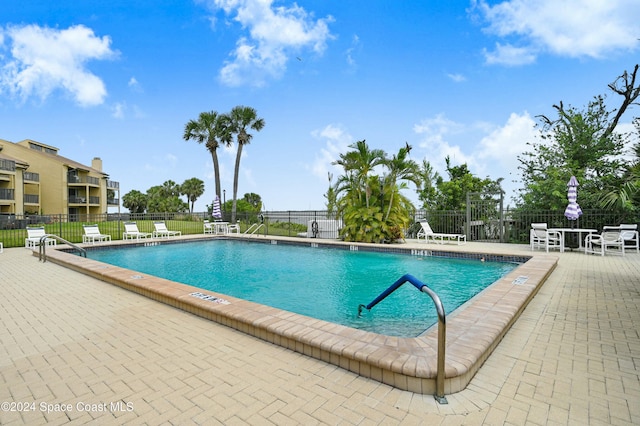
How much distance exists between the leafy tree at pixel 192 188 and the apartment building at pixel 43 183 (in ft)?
41.5

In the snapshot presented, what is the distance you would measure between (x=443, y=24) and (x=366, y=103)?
4.39 m

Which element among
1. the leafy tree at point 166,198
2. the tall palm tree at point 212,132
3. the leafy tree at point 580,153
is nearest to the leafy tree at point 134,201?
the leafy tree at point 166,198

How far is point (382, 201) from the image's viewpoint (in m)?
12.7

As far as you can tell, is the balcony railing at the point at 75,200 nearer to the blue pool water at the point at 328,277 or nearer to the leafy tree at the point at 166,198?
the leafy tree at the point at 166,198

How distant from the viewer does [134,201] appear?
1998 inches

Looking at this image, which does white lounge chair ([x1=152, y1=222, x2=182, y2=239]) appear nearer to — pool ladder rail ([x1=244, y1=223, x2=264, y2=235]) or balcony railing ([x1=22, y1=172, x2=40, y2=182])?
pool ladder rail ([x1=244, y1=223, x2=264, y2=235])

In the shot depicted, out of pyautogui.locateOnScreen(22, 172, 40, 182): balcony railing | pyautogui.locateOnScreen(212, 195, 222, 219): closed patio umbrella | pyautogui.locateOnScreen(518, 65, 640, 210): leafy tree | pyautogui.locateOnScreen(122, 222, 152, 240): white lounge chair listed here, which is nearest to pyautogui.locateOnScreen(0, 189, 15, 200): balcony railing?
pyautogui.locateOnScreen(22, 172, 40, 182): balcony railing

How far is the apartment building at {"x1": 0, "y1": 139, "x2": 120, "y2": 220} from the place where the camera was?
2614cm

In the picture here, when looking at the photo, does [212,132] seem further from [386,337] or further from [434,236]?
[386,337]

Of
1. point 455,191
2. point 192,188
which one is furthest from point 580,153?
point 192,188

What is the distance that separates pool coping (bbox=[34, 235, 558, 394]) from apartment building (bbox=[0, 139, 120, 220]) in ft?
99.8

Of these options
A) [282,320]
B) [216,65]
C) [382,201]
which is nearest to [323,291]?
[282,320]

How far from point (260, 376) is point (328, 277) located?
16.3ft

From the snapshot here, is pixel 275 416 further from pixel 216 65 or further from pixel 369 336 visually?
pixel 216 65
